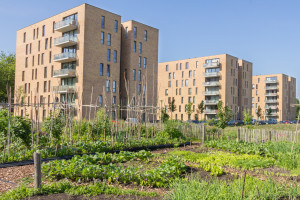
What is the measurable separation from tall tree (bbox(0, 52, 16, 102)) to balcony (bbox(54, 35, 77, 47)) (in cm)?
1542

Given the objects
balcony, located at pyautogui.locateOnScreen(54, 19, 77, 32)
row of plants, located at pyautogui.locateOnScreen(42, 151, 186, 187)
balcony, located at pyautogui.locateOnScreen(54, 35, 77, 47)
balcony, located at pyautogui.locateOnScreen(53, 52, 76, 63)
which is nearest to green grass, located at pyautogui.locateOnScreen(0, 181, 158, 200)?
row of plants, located at pyautogui.locateOnScreen(42, 151, 186, 187)

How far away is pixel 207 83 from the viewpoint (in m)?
56.8

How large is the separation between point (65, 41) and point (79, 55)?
284 centimetres

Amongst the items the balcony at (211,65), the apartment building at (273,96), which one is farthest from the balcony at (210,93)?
the apartment building at (273,96)

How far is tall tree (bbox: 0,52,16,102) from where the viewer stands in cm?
4688

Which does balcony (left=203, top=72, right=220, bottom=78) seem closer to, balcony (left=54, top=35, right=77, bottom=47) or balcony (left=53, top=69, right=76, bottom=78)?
balcony (left=54, top=35, right=77, bottom=47)

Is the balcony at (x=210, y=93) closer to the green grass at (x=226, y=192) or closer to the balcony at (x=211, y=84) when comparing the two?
the balcony at (x=211, y=84)

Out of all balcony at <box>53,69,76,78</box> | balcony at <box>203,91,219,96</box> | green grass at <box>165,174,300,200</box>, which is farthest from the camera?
balcony at <box>203,91,219,96</box>

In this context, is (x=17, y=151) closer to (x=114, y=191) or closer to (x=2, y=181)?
(x=2, y=181)

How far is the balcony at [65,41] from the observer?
34.8 m

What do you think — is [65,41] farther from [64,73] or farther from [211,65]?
[211,65]

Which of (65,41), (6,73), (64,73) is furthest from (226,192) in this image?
(6,73)

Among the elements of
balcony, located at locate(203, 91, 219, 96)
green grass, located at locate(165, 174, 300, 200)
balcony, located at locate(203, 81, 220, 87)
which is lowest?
green grass, located at locate(165, 174, 300, 200)

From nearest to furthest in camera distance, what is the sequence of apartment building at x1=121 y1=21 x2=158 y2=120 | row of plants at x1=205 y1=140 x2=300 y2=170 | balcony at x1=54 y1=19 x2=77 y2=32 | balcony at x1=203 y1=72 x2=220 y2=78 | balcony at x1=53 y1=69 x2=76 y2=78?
row of plants at x1=205 y1=140 x2=300 y2=170
balcony at x1=53 y1=69 x2=76 y2=78
balcony at x1=54 y1=19 x2=77 y2=32
apartment building at x1=121 y1=21 x2=158 y2=120
balcony at x1=203 y1=72 x2=220 y2=78
